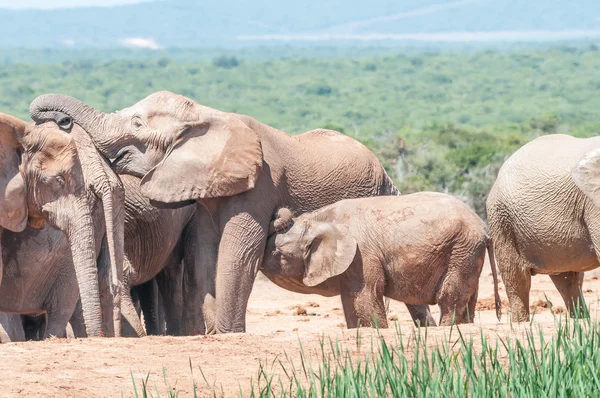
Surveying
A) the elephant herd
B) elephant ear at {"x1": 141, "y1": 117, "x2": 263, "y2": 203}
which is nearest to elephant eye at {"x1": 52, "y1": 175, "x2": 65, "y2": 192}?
the elephant herd

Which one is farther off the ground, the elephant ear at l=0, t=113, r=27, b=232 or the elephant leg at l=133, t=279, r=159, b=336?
the elephant ear at l=0, t=113, r=27, b=232

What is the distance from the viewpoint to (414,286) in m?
8.17

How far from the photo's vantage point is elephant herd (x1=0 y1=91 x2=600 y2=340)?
310 inches

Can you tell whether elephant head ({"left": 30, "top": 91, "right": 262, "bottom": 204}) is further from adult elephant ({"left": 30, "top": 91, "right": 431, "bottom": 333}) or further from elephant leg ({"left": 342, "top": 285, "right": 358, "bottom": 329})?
elephant leg ({"left": 342, "top": 285, "right": 358, "bottom": 329})

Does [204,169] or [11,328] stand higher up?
[204,169]

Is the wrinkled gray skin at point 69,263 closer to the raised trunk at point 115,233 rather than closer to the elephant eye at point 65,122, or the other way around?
the raised trunk at point 115,233

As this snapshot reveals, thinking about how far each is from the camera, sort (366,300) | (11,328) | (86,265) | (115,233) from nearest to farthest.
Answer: (86,265) < (115,233) < (366,300) < (11,328)

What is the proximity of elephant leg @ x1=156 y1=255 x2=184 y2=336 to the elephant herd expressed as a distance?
1.48 feet

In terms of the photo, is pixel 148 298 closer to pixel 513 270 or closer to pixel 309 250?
pixel 309 250

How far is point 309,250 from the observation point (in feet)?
27.3

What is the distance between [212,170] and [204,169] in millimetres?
49

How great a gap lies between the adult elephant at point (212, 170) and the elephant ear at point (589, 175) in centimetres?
158

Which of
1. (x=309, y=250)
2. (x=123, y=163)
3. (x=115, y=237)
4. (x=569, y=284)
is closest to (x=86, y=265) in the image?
(x=115, y=237)

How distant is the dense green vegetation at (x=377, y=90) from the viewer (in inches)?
1877
